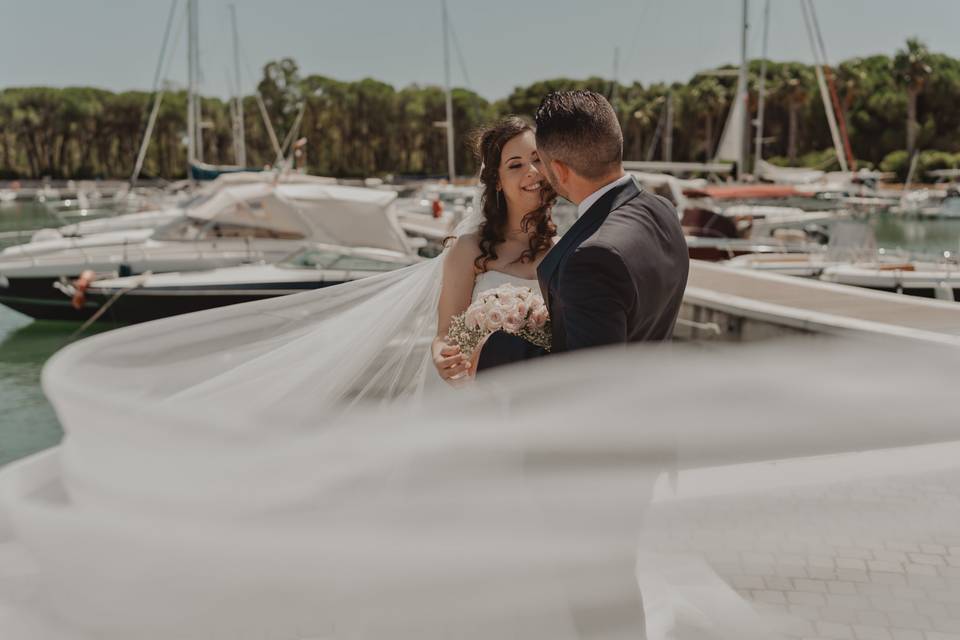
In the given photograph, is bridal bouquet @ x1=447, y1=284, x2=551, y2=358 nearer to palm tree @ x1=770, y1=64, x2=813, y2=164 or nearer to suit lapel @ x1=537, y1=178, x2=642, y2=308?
suit lapel @ x1=537, y1=178, x2=642, y2=308

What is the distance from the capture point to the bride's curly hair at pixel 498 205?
391 centimetres

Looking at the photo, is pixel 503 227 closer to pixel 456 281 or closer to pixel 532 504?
pixel 456 281

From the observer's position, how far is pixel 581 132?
7.52 feet

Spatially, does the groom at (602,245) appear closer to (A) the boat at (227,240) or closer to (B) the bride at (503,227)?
(B) the bride at (503,227)

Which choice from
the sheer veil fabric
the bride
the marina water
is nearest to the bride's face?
the bride

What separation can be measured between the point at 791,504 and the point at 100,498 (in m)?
1.78

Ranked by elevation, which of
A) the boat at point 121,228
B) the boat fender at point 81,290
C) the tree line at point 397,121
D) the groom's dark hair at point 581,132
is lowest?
the boat fender at point 81,290

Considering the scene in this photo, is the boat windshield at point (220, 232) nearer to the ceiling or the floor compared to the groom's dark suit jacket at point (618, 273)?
nearer to the floor

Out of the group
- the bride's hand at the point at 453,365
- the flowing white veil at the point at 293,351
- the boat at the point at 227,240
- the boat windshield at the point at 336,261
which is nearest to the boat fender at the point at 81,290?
the boat at the point at 227,240

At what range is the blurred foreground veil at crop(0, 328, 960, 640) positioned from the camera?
1.69 meters

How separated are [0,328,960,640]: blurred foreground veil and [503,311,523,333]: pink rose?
57 centimetres

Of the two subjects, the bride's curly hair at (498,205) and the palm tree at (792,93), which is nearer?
the bride's curly hair at (498,205)

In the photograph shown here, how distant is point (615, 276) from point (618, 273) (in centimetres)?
1

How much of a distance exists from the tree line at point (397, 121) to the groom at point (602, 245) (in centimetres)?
7871
